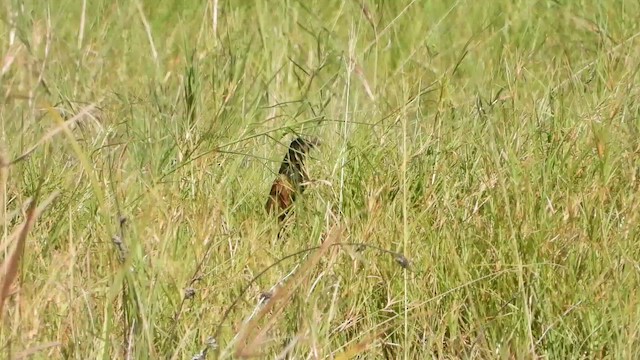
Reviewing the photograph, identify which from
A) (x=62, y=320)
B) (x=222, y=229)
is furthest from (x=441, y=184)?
(x=62, y=320)

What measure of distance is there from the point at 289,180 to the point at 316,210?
18 centimetres

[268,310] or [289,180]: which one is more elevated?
[268,310]

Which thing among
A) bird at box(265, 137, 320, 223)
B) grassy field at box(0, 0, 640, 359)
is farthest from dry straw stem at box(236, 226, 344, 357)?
bird at box(265, 137, 320, 223)

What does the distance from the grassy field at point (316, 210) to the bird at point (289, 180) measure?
Answer: 39 mm

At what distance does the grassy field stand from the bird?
39mm

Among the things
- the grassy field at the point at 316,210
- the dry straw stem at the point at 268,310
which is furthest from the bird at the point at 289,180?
the dry straw stem at the point at 268,310

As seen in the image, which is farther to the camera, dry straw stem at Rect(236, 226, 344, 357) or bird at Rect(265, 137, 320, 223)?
bird at Rect(265, 137, 320, 223)

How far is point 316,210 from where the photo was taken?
265 centimetres

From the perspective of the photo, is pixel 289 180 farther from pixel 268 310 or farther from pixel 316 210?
pixel 268 310

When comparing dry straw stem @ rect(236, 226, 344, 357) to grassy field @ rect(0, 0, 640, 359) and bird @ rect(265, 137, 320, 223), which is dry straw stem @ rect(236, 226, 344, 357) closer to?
grassy field @ rect(0, 0, 640, 359)

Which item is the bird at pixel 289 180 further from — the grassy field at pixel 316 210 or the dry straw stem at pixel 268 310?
the dry straw stem at pixel 268 310

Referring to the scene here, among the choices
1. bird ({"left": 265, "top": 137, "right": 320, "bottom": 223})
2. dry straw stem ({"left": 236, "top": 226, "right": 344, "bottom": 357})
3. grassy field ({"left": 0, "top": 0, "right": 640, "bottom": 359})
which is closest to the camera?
dry straw stem ({"left": 236, "top": 226, "right": 344, "bottom": 357})

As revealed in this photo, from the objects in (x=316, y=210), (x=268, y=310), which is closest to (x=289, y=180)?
(x=316, y=210)

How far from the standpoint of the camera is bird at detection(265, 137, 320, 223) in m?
2.74
